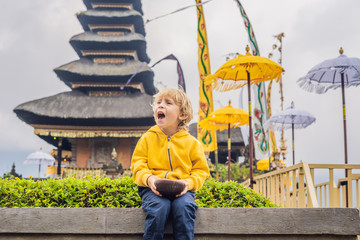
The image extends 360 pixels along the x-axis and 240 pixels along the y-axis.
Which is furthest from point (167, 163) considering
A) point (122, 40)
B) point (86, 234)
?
point (122, 40)

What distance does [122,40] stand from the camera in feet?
76.1

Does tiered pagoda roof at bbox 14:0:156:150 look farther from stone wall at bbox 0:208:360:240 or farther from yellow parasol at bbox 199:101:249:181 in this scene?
stone wall at bbox 0:208:360:240

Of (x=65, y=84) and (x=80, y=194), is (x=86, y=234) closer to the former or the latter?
(x=80, y=194)

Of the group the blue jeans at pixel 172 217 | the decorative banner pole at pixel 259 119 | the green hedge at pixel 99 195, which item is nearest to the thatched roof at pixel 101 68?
the decorative banner pole at pixel 259 119

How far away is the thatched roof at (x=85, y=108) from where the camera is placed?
806 inches

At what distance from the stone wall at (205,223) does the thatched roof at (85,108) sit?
53.2 feet

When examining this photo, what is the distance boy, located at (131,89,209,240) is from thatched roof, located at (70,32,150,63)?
→ 2036cm

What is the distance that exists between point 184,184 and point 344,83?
8.33 metres

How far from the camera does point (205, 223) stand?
145 inches

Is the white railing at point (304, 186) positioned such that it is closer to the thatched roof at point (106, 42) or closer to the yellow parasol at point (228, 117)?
the yellow parasol at point (228, 117)

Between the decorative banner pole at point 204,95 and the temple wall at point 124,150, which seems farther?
the temple wall at point 124,150

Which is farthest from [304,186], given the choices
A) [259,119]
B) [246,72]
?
[259,119]

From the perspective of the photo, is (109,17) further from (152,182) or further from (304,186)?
(152,182)

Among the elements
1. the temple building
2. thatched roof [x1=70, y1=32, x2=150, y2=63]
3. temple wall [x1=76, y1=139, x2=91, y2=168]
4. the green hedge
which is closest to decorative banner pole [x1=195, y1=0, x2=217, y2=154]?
the temple building
